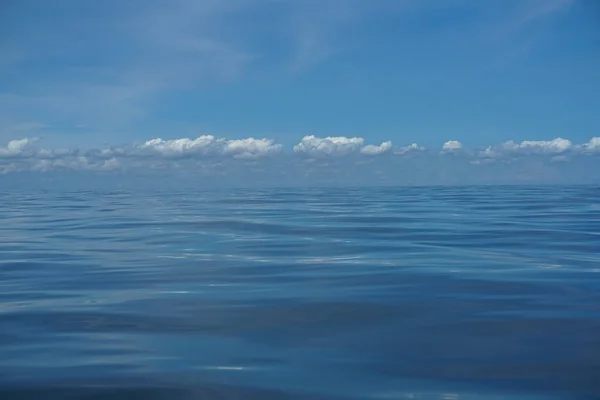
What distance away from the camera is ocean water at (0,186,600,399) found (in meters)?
4.95

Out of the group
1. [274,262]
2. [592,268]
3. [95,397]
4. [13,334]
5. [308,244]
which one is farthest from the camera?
[308,244]

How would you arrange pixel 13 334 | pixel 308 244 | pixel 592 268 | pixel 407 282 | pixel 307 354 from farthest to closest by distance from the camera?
pixel 308 244 < pixel 592 268 < pixel 407 282 < pixel 13 334 < pixel 307 354

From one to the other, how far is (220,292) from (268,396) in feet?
13.5

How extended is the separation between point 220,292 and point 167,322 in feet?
5.80

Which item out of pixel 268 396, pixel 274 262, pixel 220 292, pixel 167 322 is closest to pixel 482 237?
pixel 274 262

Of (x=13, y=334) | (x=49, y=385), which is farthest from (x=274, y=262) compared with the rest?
(x=49, y=385)

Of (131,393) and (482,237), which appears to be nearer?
(131,393)

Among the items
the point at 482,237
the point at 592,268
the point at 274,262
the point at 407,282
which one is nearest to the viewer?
the point at 407,282

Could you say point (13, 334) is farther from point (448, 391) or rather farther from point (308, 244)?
point (308, 244)

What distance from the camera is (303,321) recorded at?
22.8 ft

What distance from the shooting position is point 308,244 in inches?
572

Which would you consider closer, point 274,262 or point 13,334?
point 13,334

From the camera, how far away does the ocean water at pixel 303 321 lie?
4.95 m

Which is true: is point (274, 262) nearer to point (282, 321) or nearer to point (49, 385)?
point (282, 321)
